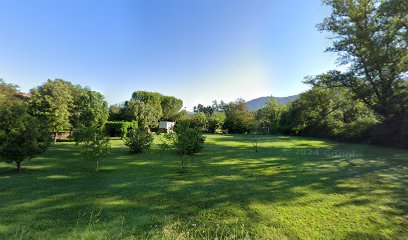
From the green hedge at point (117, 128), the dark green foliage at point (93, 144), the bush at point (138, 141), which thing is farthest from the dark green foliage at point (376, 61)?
the green hedge at point (117, 128)

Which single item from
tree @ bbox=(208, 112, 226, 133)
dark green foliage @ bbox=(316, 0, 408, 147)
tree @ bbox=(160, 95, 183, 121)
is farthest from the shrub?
tree @ bbox=(160, 95, 183, 121)

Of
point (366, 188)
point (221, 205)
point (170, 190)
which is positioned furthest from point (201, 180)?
point (366, 188)

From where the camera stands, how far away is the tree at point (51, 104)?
52.0 ft

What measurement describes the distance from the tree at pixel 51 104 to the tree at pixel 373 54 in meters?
25.4

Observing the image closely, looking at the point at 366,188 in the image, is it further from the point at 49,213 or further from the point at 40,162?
the point at 40,162

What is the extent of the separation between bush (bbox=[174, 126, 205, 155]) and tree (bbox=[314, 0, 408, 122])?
→ 15.5 meters

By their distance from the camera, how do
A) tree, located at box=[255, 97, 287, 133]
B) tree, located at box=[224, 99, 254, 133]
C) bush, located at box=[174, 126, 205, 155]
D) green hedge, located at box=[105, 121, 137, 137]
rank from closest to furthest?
bush, located at box=[174, 126, 205, 155]
green hedge, located at box=[105, 121, 137, 137]
tree, located at box=[255, 97, 287, 133]
tree, located at box=[224, 99, 254, 133]

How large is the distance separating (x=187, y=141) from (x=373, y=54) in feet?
57.3

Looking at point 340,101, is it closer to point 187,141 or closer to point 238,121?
point 238,121

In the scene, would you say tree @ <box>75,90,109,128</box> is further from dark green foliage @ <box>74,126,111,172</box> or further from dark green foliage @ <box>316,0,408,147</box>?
dark green foliage @ <box>316,0,408,147</box>

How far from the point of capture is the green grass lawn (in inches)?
146

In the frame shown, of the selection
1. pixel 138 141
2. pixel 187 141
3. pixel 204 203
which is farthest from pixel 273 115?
pixel 204 203

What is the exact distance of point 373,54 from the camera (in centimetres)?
1558

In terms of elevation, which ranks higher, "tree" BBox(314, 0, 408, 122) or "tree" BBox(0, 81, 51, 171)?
"tree" BBox(314, 0, 408, 122)
